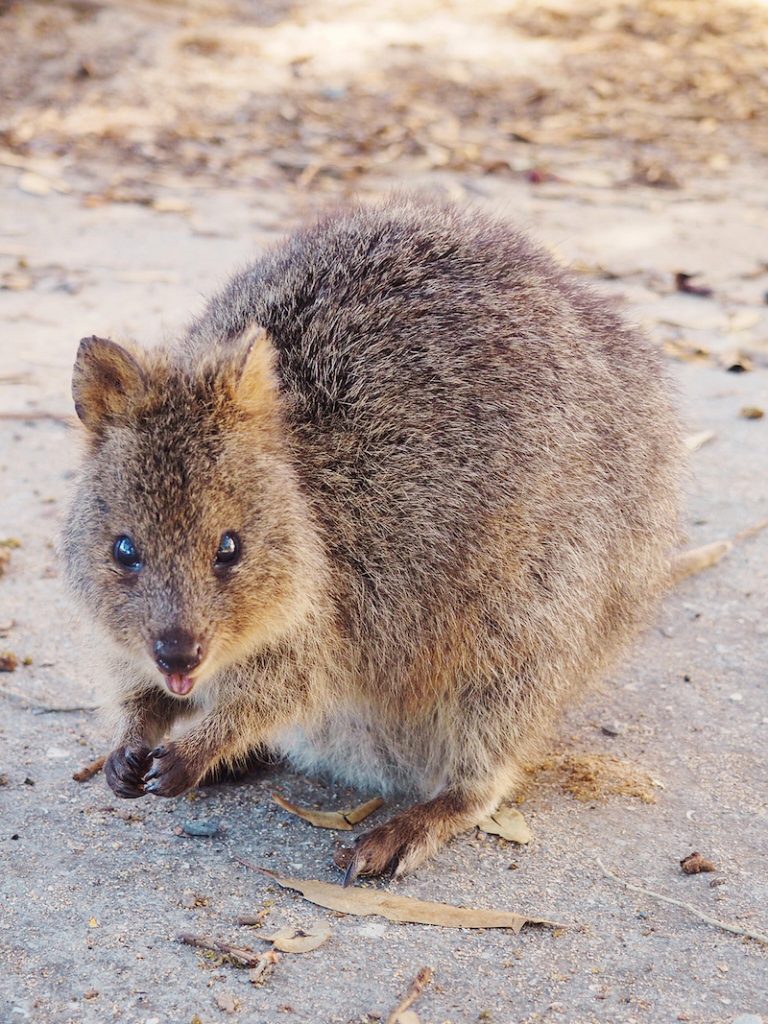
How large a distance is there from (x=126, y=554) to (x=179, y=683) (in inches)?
12.4

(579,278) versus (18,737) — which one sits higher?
(579,278)

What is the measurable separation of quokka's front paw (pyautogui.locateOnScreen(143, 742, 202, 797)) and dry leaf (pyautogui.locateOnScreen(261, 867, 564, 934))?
28 cm

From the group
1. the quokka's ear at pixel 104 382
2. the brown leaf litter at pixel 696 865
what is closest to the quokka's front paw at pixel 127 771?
the quokka's ear at pixel 104 382

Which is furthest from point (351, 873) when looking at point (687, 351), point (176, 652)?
point (687, 351)

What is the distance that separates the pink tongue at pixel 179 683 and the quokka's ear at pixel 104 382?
63 cm

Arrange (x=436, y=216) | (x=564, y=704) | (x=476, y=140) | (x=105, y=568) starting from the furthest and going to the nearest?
1. (x=476, y=140)
2. (x=436, y=216)
3. (x=564, y=704)
4. (x=105, y=568)

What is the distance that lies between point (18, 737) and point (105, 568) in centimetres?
86

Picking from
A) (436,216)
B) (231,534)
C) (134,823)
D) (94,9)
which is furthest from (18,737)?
(94,9)

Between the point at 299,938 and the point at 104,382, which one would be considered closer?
the point at 299,938

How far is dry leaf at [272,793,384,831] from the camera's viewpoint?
136 inches

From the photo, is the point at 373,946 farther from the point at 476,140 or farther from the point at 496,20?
the point at 496,20

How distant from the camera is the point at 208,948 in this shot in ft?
9.37

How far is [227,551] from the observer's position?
303cm

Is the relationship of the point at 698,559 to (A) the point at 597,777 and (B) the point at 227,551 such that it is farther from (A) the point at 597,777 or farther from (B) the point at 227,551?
(B) the point at 227,551
